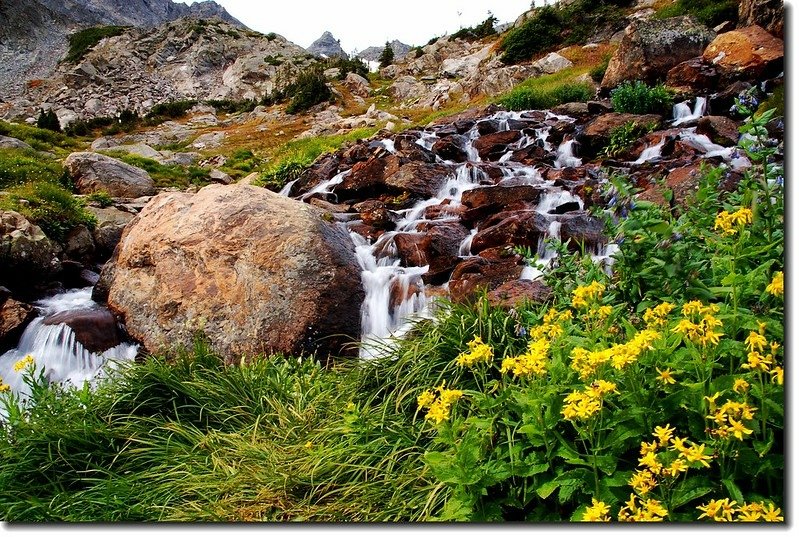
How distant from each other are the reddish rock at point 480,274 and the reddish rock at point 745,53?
8101mm

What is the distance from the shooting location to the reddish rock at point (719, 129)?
846 centimetres

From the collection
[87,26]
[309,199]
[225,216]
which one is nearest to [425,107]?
[309,199]

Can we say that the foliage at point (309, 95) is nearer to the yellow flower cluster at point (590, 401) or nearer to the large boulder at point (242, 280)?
the large boulder at point (242, 280)

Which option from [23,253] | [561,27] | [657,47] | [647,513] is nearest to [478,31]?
[561,27]

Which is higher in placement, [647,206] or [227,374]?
[647,206]

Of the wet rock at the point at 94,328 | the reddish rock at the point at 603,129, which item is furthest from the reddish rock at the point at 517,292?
the reddish rock at the point at 603,129

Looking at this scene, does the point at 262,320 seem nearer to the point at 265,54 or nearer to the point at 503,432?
the point at 503,432

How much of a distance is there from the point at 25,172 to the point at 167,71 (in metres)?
45.9

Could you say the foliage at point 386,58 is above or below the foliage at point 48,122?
above

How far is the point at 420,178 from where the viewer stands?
9641 mm

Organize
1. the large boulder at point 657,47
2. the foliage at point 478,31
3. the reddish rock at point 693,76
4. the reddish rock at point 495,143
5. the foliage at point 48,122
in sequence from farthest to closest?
the foliage at point 478,31
the foliage at point 48,122
the large boulder at point 657,47
the reddish rock at point 693,76
the reddish rock at point 495,143

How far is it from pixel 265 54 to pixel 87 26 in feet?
61.0

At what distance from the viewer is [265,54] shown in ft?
166

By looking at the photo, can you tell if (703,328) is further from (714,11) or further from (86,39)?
(86,39)
